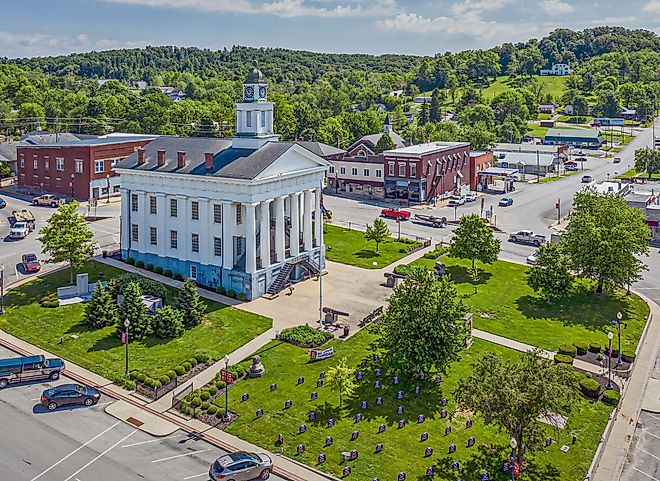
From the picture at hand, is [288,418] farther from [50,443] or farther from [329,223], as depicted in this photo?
[329,223]

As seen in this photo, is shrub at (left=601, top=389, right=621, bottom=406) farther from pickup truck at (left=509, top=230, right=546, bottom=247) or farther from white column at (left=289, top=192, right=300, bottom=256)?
pickup truck at (left=509, top=230, right=546, bottom=247)

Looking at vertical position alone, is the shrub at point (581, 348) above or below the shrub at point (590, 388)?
above

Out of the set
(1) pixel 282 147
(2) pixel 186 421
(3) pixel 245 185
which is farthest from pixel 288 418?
(1) pixel 282 147

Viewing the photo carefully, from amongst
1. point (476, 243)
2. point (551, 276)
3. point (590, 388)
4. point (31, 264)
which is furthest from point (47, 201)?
point (590, 388)

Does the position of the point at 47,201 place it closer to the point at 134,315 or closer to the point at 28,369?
the point at 134,315

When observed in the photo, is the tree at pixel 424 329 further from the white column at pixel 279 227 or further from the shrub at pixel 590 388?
the white column at pixel 279 227

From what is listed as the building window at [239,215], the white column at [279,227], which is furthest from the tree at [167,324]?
the white column at [279,227]
